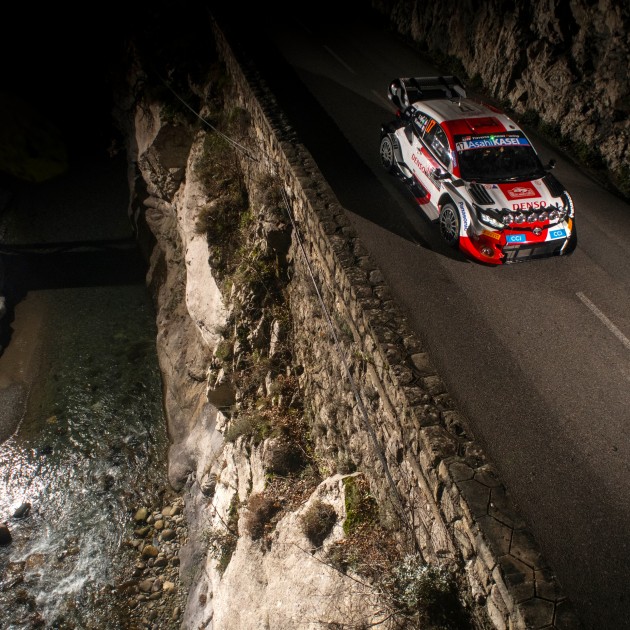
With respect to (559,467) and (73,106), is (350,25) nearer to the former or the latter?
(73,106)

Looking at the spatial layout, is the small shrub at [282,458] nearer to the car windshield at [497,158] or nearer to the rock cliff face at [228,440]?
the rock cliff face at [228,440]

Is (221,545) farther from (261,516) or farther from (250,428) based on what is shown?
(250,428)

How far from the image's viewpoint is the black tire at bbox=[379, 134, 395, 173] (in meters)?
11.7

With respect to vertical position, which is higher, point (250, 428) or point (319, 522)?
point (319, 522)

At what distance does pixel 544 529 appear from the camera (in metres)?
5.95

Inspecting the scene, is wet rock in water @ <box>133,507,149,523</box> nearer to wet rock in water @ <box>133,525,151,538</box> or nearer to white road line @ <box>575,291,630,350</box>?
wet rock in water @ <box>133,525,151,538</box>

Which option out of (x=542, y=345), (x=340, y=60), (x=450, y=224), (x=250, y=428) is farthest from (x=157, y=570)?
(x=340, y=60)

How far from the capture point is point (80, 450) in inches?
550

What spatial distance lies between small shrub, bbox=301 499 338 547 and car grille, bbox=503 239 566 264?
5382mm

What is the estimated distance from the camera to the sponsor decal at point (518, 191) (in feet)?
30.1

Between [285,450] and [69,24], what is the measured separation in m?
26.9

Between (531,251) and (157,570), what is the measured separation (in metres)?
10.7

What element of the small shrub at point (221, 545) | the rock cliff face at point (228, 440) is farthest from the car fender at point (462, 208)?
the small shrub at point (221, 545)

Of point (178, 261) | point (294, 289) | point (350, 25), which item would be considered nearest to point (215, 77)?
point (178, 261)
